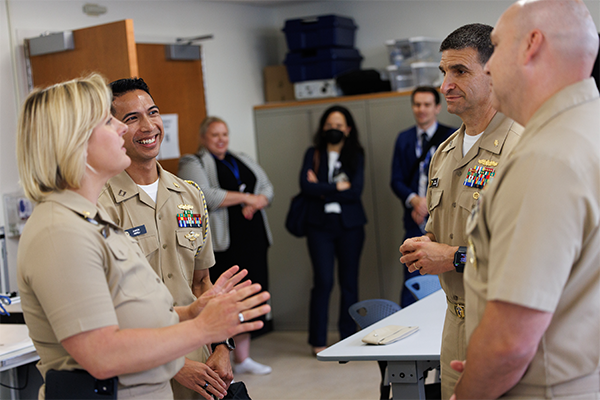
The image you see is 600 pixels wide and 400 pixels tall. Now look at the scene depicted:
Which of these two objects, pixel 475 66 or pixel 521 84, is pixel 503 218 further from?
pixel 475 66

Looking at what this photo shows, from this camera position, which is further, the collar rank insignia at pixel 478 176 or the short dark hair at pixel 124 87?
the short dark hair at pixel 124 87

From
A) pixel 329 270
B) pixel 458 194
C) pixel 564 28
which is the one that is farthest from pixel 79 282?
pixel 329 270

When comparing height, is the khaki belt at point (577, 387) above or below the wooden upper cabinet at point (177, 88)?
below

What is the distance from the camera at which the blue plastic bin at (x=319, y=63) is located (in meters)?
5.52

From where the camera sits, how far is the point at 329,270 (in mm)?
4992

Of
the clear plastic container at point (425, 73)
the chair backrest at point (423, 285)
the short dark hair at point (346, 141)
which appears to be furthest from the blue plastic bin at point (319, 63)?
the chair backrest at point (423, 285)

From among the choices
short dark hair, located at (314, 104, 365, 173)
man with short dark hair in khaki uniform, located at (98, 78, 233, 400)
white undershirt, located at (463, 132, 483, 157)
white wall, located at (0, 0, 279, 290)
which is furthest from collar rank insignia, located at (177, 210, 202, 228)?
short dark hair, located at (314, 104, 365, 173)

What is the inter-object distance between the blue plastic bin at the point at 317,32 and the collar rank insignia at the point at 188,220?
3.65 m

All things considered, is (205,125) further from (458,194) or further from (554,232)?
(554,232)

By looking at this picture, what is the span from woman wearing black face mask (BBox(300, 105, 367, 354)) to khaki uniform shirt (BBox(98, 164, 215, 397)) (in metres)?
2.74

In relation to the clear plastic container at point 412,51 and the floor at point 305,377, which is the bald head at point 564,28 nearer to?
the floor at point 305,377

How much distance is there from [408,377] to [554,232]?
1.35 m

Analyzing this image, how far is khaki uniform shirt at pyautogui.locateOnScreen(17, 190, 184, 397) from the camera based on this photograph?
1299 mm

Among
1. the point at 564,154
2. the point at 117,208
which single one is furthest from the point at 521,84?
the point at 117,208
